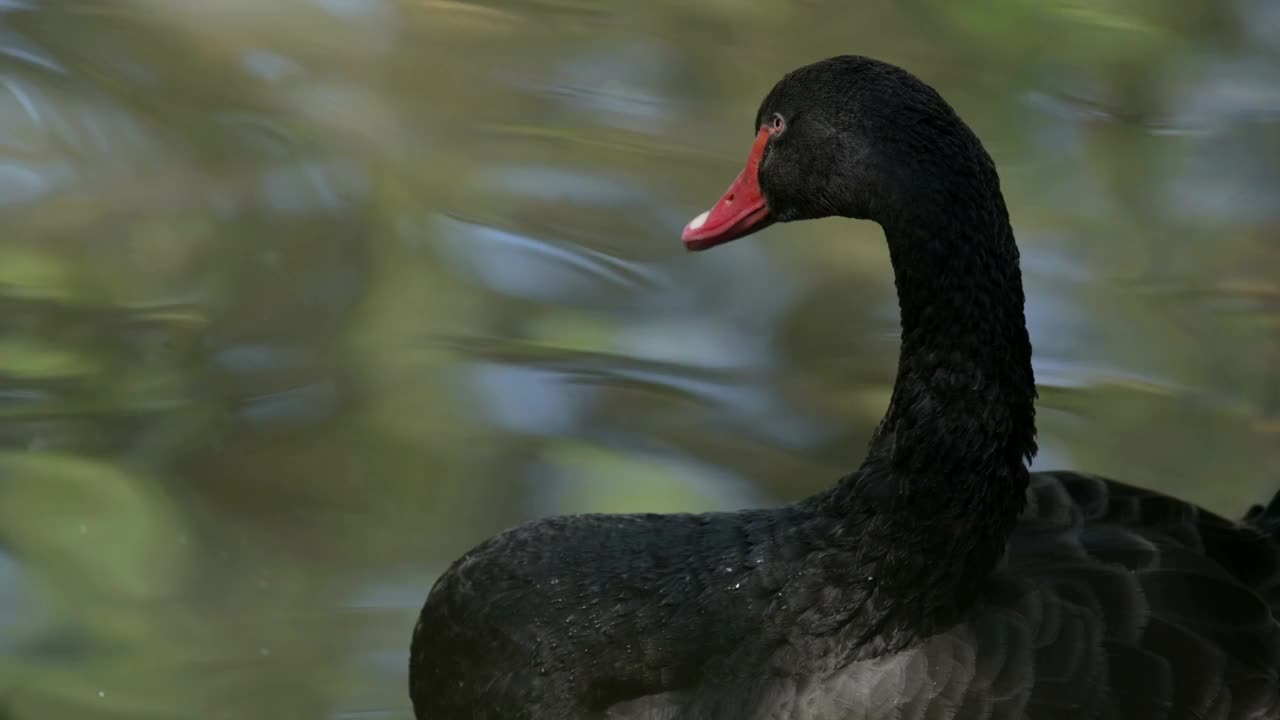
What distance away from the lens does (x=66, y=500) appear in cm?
323

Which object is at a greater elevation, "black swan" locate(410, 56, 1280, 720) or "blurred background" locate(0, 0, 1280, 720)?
"black swan" locate(410, 56, 1280, 720)

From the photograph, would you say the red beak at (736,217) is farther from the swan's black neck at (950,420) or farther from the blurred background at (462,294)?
the blurred background at (462,294)

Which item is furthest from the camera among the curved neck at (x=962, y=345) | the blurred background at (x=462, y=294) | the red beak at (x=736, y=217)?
the blurred background at (x=462, y=294)

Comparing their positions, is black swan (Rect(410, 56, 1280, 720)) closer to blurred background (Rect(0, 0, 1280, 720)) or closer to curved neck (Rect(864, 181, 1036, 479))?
curved neck (Rect(864, 181, 1036, 479))

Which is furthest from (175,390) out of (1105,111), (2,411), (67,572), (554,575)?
(1105,111)

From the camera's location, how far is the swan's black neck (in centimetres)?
238

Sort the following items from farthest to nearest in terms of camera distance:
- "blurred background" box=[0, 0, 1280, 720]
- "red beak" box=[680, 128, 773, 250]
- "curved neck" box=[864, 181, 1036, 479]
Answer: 1. "blurred background" box=[0, 0, 1280, 720]
2. "red beak" box=[680, 128, 773, 250]
3. "curved neck" box=[864, 181, 1036, 479]

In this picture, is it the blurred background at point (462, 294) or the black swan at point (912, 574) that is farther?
the blurred background at point (462, 294)

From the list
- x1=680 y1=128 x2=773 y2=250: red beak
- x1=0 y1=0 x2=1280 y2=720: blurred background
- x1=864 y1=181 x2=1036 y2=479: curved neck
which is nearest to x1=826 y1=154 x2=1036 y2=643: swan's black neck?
x1=864 y1=181 x2=1036 y2=479: curved neck

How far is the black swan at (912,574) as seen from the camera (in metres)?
2.39

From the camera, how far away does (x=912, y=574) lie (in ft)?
8.17

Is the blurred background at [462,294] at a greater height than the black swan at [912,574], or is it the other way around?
the black swan at [912,574]

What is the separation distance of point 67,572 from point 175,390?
548mm

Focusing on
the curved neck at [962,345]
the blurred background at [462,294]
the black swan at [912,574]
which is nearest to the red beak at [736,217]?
the black swan at [912,574]
